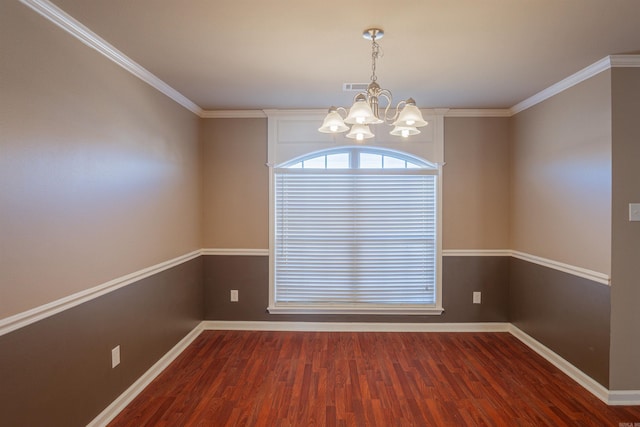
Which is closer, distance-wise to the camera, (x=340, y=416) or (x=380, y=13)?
(x=380, y=13)

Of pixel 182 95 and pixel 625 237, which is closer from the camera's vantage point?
pixel 625 237

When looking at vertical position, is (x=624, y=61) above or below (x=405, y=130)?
above

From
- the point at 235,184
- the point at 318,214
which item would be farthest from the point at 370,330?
the point at 235,184

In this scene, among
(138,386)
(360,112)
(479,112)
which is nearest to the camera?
(360,112)

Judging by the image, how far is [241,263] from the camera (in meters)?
3.87

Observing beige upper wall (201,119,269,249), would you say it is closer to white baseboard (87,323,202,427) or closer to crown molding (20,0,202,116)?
crown molding (20,0,202,116)

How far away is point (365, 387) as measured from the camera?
262 cm

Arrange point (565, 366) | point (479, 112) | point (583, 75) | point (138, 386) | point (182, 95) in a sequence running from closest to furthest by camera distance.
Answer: point (138, 386)
point (583, 75)
point (565, 366)
point (182, 95)
point (479, 112)

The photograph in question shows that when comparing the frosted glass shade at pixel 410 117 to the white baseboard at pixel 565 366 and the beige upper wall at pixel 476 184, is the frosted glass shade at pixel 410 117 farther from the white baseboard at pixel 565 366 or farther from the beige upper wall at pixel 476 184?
the white baseboard at pixel 565 366

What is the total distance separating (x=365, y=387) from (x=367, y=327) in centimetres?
121

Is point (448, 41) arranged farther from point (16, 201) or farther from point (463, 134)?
point (16, 201)

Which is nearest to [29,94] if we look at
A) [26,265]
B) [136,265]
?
[26,265]

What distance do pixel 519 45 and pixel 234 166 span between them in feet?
9.48

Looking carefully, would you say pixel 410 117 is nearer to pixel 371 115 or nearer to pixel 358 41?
pixel 371 115
